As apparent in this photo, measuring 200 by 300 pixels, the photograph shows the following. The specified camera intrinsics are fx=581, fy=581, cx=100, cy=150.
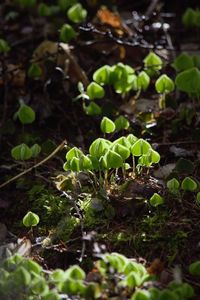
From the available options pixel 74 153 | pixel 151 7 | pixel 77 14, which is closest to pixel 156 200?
pixel 74 153

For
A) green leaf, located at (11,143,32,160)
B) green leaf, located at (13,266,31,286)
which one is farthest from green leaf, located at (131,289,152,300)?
green leaf, located at (11,143,32,160)

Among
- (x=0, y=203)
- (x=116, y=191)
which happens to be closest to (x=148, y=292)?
(x=116, y=191)

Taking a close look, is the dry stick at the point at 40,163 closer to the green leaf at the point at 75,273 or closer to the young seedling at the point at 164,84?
the young seedling at the point at 164,84

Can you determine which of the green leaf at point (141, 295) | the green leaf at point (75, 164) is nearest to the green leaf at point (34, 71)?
the green leaf at point (75, 164)

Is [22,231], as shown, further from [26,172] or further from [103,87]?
[103,87]

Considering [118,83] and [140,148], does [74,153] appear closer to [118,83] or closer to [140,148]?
[140,148]

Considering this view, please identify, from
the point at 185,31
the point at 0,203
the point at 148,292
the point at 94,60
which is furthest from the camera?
the point at 185,31

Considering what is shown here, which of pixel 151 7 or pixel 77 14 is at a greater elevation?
pixel 77 14
